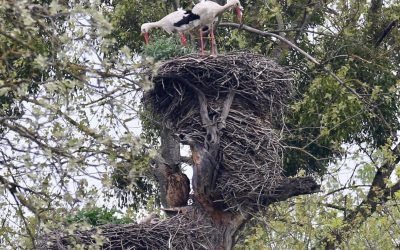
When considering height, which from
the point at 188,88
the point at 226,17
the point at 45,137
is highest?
the point at 226,17

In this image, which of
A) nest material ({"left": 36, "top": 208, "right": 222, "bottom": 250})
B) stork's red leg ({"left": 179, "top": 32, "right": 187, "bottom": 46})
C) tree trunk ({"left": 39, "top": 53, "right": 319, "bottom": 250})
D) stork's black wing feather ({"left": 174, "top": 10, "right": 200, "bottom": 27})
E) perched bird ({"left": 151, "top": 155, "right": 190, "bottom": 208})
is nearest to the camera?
nest material ({"left": 36, "top": 208, "right": 222, "bottom": 250})

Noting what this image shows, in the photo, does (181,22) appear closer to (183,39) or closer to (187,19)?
(187,19)

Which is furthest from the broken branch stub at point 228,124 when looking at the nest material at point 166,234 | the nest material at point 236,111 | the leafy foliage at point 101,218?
the leafy foliage at point 101,218

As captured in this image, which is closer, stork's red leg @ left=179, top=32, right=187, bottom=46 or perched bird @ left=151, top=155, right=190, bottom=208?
perched bird @ left=151, top=155, right=190, bottom=208

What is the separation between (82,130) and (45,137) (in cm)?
46

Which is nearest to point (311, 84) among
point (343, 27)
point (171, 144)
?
point (343, 27)

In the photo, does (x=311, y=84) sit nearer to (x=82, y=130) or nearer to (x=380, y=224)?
(x=380, y=224)

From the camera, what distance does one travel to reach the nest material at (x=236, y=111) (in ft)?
36.1

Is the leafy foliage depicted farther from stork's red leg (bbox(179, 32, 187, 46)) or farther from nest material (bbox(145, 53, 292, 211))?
stork's red leg (bbox(179, 32, 187, 46))

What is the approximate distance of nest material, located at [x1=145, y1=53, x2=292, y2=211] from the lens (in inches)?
433

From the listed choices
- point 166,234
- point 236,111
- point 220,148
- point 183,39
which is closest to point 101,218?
point 166,234

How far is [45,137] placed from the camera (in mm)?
7188

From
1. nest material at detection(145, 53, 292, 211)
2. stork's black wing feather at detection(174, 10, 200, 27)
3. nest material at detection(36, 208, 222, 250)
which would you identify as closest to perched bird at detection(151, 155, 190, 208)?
nest material at detection(36, 208, 222, 250)

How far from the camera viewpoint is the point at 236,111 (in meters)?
11.3
